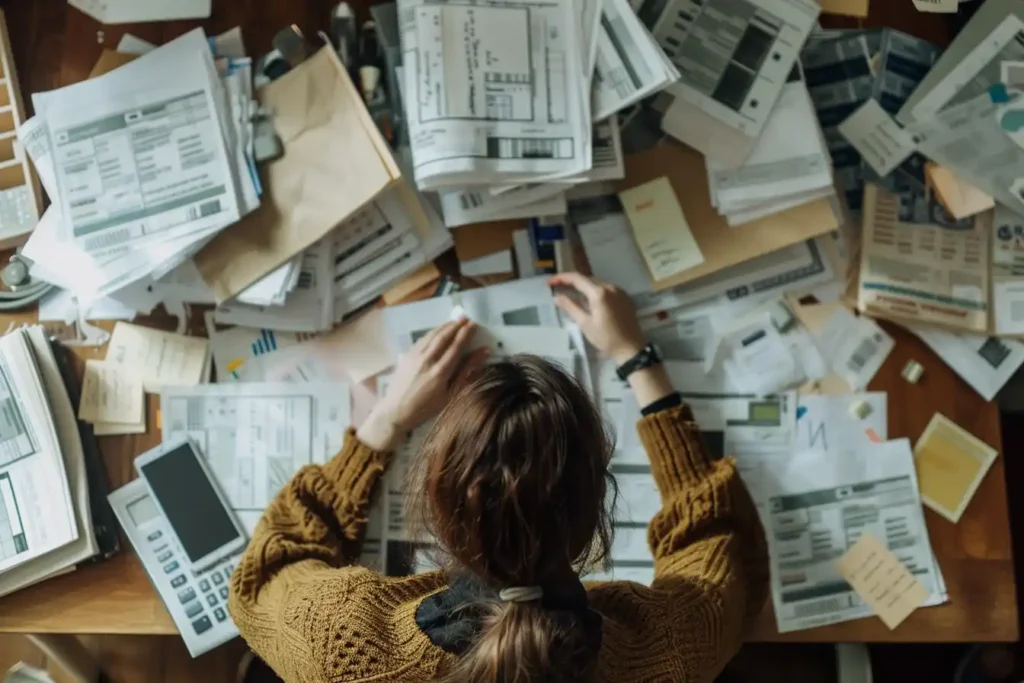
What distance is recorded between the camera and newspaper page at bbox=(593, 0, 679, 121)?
1.05 meters

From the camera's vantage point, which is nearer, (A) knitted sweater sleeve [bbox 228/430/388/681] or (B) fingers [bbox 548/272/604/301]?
(A) knitted sweater sleeve [bbox 228/430/388/681]

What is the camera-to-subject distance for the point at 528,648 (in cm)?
66

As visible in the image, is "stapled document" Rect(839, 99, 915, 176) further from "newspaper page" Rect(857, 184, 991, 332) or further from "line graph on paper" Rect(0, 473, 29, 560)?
"line graph on paper" Rect(0, 473, 29, 560)

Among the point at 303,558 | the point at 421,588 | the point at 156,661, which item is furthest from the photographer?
the point at 156,661

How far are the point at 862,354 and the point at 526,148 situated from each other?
49 cm

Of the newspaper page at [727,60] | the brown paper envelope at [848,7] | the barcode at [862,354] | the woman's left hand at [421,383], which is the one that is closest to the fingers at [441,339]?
the woman's left hand at [421,383]

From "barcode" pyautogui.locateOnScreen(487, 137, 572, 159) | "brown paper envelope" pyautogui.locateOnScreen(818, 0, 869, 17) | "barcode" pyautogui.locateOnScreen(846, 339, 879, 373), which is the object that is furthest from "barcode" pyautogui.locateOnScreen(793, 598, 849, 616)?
"brown paper envelope" pyautogui.locateOnScreen(818, 0, 869, 17)

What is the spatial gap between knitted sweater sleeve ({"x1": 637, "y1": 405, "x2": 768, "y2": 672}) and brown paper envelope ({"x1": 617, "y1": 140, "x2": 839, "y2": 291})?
202 mm

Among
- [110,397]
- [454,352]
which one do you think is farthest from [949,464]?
[110,397]

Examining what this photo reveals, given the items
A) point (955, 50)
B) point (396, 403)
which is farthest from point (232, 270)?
point (955, 50)

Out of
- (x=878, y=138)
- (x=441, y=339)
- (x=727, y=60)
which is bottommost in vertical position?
(x=441, y=339)

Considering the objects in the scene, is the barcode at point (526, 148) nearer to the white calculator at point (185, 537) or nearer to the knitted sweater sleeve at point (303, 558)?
the knitted sweater sleeve at point (303, 558)

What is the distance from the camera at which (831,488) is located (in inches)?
44.3

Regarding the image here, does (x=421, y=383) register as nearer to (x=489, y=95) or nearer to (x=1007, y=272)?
(x=489, y=95)
